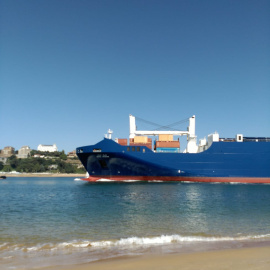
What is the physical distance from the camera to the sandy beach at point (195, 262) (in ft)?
19.7

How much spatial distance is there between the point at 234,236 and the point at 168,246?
2.86 meters

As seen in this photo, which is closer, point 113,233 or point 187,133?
point 113,233

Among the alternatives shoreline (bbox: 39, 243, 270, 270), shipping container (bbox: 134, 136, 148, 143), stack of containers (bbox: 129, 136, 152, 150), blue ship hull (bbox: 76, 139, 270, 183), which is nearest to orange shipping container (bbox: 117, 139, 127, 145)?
stack of containers (bbox: 129, 136, 152, 150)

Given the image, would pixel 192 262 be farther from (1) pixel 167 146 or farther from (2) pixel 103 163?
(1) pixel 167 146

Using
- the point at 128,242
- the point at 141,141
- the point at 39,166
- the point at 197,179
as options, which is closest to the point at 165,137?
the point at 141,141

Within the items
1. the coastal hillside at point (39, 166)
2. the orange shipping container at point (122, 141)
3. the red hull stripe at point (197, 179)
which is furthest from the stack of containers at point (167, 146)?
the coastal hillside at point (39, 166)

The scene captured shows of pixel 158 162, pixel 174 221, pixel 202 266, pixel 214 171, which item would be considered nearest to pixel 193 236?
pixel 174 221

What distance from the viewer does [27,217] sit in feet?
43.9

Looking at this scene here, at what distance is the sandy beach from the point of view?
236 inches

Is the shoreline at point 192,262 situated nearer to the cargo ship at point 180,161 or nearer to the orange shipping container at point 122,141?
the cargo ship at point 180,161

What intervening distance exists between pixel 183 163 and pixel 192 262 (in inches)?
1278

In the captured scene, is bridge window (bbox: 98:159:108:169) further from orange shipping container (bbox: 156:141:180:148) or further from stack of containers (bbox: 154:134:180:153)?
orange shipping container (bbox: 156:141:180:148)

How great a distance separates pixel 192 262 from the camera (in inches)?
251

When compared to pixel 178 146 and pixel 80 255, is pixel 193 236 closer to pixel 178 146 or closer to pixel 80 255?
pixel 80 255
